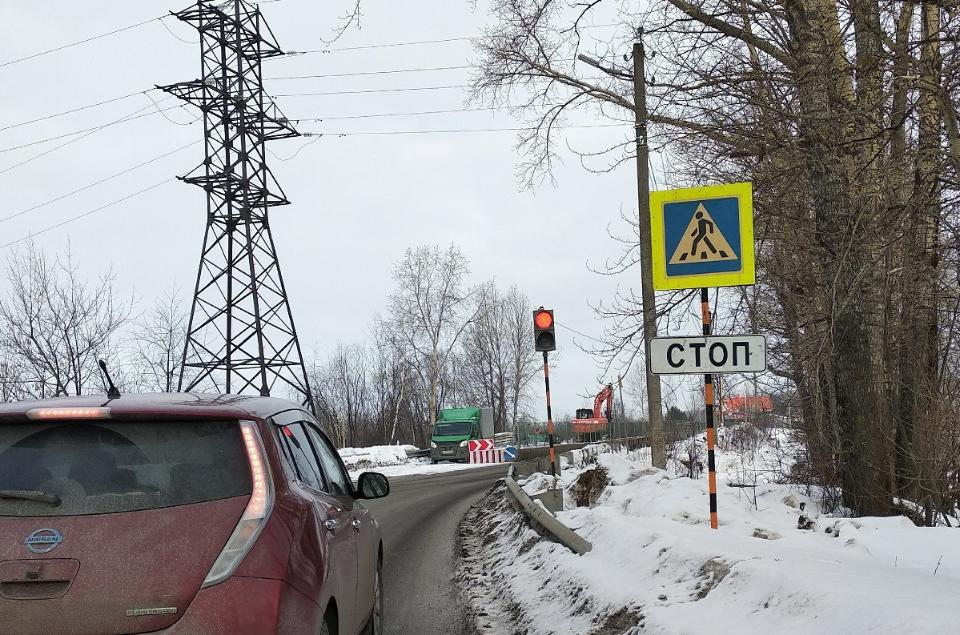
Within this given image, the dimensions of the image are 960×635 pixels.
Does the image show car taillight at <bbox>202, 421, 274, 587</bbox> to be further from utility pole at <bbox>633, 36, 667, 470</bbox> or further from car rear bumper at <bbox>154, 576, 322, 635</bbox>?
utility pole at <bbox>633, 36, 667, 470</bbox>

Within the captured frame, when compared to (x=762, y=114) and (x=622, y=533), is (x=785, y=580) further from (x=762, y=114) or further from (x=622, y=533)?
(x=762, y=114)

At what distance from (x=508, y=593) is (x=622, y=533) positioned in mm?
1225

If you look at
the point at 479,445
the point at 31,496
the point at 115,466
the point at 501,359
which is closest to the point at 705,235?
the point at 115,466

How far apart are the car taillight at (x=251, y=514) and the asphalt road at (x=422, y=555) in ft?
12.5

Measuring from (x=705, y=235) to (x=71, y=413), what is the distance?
19.4 ft

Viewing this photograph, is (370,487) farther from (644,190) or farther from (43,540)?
(644,190)

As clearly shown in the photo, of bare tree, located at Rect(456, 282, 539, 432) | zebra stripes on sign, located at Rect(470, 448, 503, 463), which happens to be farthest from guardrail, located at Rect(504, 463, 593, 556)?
bare tree, located at Rect(456, 282, 539, 432)

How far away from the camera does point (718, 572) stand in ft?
17.7

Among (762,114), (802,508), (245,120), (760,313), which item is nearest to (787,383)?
(760,313)

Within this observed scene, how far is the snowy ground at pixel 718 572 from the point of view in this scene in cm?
416

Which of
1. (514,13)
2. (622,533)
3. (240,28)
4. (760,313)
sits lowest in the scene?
(622,533)

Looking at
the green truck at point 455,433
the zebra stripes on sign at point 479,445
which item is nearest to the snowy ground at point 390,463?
the green truck at point 455,433

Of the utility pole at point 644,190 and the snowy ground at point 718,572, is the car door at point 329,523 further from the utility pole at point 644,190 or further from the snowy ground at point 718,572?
the utility pole at point 644,190

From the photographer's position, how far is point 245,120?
28969 mm
